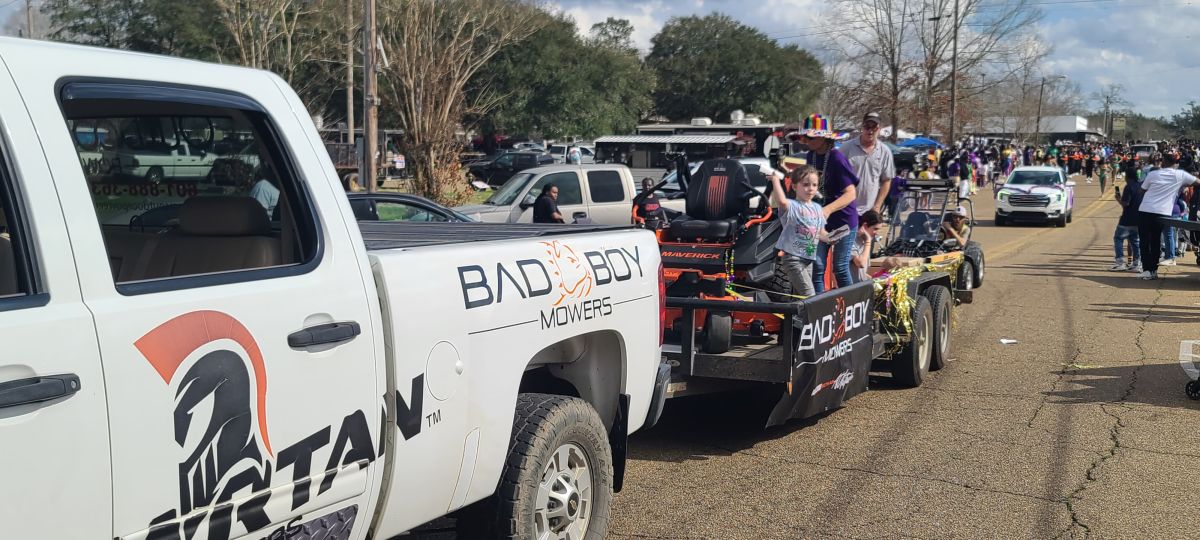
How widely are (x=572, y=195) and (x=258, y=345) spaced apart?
48.3 feet

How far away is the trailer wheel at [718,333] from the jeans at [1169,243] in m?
13.5

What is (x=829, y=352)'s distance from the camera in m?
6.70

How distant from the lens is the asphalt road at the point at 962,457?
543 centimetres

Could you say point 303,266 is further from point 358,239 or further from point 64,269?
point 64,269

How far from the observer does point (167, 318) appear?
2670 millimetres

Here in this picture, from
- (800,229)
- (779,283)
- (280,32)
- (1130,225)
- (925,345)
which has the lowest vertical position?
(925,345)

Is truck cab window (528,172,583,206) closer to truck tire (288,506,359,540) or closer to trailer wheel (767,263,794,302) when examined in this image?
trailer wheel (767,263,794,302)

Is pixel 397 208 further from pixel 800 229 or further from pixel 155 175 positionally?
pixel 155 175

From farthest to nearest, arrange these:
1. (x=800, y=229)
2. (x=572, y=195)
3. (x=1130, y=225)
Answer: (x=572, y=195) → (x=1130, y=225) → (x=800, y=229)

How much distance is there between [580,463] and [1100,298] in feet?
38.5

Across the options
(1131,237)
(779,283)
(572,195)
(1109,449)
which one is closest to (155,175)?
(779,283)

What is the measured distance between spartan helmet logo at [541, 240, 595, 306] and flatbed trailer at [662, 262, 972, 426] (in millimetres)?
1474

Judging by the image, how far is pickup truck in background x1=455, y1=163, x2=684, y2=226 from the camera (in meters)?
17.0

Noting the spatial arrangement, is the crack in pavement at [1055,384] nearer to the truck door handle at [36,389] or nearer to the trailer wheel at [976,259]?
the trailer wheel at [976,259]
